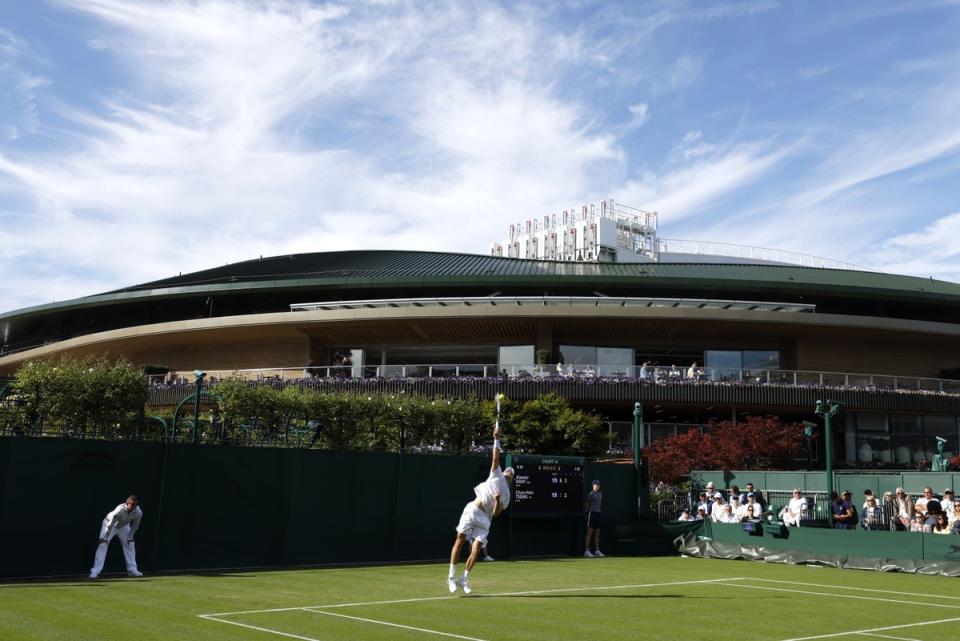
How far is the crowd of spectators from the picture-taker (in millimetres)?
22156

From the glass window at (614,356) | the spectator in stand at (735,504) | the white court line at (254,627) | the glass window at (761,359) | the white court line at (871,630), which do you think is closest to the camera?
the white court line at (254,627)

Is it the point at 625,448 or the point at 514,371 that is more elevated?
the point at 514,371

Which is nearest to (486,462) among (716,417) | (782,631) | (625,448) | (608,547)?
(608,547)

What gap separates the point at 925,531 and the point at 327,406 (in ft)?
55.4

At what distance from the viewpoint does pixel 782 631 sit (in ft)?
36.4

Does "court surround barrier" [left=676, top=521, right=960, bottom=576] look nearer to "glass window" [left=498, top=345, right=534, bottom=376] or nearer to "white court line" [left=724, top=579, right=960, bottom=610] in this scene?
"white court line" [left=724, top=579, right=960, bottom=610]

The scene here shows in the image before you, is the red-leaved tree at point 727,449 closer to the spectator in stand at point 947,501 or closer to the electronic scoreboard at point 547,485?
the electronic scoreboard at point 547,485

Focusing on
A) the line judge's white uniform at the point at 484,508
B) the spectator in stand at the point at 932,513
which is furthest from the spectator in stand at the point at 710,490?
the line judge's white uniform at the point at 484,508

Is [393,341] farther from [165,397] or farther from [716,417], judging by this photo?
[716,417]

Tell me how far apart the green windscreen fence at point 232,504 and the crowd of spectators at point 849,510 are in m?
5.54

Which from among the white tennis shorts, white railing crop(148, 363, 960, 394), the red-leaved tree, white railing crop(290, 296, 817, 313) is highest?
white railing crop(290, 296, 817, 313)

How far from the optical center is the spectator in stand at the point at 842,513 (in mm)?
23797

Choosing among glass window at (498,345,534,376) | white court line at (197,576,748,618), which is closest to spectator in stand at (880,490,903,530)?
white court line at (197,576,748,618)

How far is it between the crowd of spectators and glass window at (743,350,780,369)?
2338 centimetres
